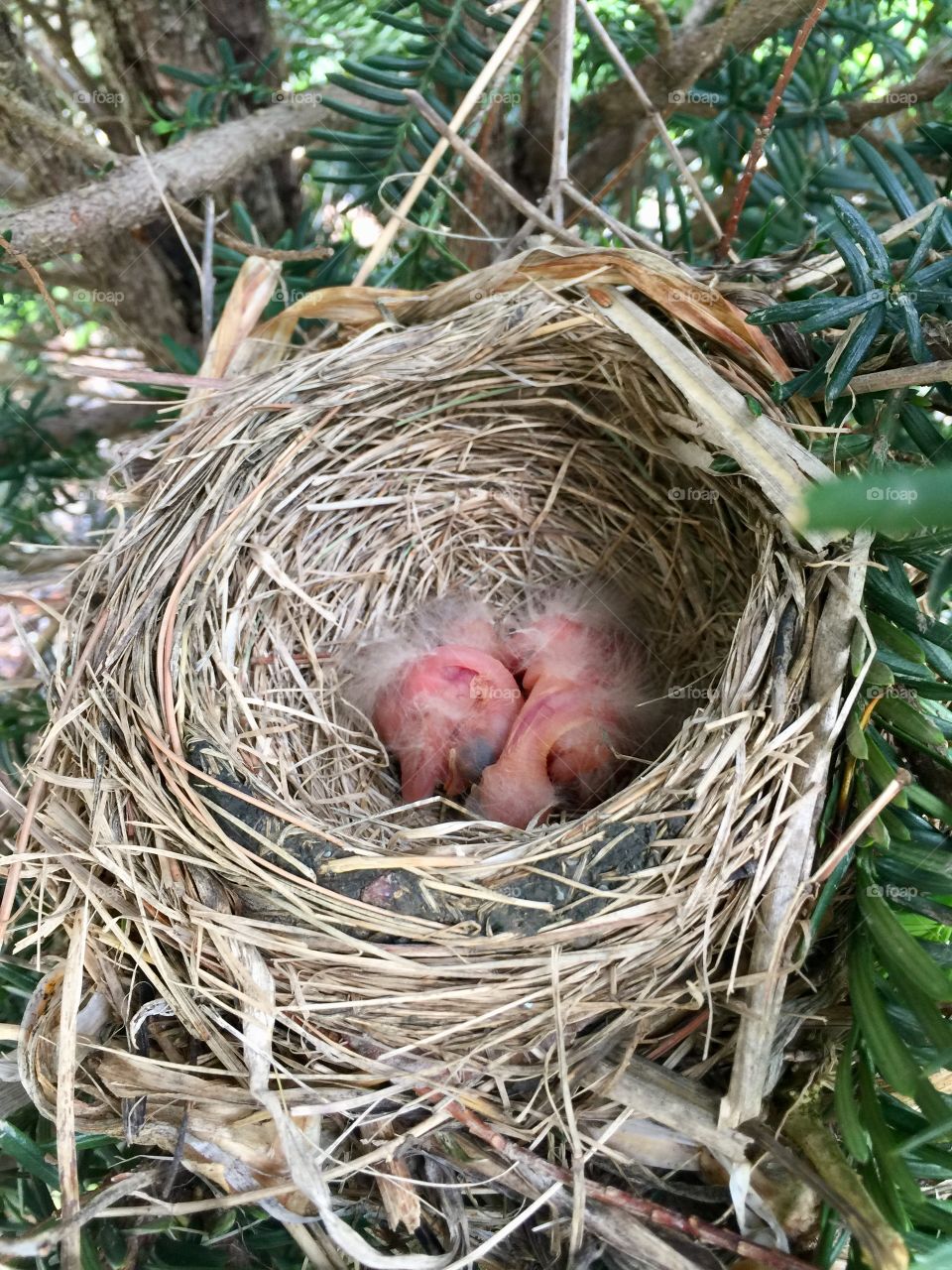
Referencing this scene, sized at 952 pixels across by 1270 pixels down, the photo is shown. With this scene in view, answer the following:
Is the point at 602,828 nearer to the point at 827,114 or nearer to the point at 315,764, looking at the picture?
the point at 315,764

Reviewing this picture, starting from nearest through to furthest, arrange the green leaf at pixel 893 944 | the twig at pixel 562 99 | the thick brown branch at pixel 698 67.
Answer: the green leaf at pixel 893 944, the twig at pixel 562 99, the thick brown branch at pixel 698 67

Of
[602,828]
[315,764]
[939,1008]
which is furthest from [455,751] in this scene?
[939,1008]

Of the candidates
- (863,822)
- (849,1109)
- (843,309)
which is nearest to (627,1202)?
(849,1109)

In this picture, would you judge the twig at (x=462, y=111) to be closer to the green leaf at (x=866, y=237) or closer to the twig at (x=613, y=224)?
the twig at (x=613, y=224)

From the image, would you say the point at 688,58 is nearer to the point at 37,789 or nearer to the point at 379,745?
the point at 379,745

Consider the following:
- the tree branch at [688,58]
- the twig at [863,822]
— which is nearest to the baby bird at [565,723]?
the twig at [863,822]

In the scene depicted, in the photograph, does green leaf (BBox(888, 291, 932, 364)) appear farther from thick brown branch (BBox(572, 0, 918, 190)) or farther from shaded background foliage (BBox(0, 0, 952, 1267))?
thick brown branch (BBox(572, 0, 918, 190))
